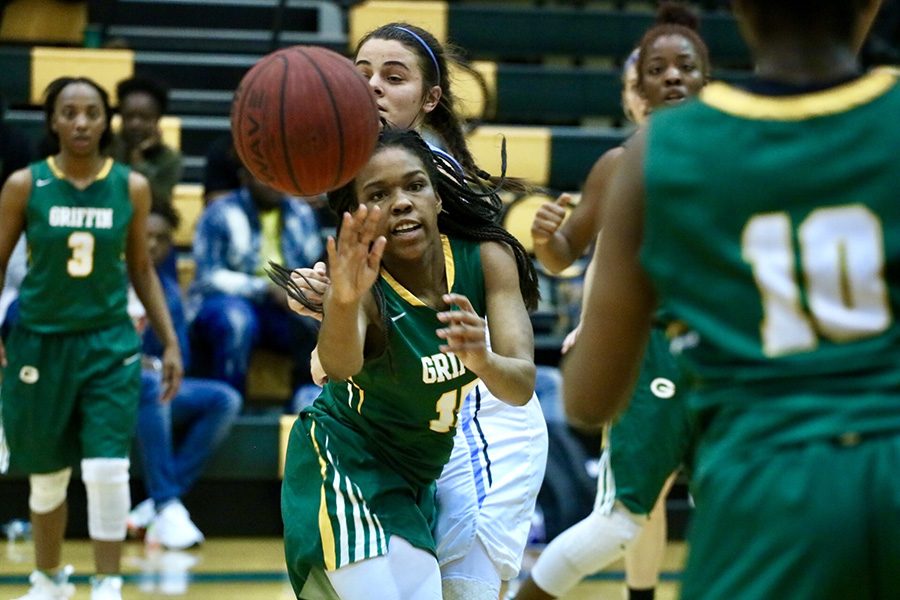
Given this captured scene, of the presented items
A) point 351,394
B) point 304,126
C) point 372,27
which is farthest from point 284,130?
point 372,27

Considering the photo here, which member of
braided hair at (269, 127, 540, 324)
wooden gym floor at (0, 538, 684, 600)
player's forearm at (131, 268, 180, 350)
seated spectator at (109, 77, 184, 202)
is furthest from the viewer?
seated spectator at (109, 77, 184, 202)

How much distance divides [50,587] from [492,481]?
2.36 m

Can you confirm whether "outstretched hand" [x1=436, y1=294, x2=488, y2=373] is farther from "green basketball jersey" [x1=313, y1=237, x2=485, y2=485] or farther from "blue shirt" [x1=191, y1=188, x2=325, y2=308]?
"blue shirt" [x1=191, y1=188, x2=325, y2=308]

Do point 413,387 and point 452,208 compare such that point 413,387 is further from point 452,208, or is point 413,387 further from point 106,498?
point 106,498

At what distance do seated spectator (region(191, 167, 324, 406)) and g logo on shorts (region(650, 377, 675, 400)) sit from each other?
8.76 feet

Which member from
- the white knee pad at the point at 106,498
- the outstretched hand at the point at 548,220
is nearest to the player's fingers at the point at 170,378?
the white knee pad at the point at 106,498

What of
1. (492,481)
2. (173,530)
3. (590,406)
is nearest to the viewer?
(590,406)

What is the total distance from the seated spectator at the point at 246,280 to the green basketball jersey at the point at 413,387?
357cm

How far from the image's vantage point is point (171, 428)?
662cm

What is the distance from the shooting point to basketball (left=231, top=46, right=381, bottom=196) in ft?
9.73

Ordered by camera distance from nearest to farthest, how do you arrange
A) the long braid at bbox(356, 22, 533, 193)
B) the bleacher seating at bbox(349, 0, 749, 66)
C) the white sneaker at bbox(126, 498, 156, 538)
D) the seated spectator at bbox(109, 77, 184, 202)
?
the long braid at bbox(356, 22, 533, 193) < the white sneaker at bbox(126, 498, 156, 538) < the seated spectator at bbox(109, 77, 184, 202) < the bleacher seating at bbox(349, 0, 749, 66)


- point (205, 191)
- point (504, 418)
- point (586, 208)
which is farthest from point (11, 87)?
point (504, 418)

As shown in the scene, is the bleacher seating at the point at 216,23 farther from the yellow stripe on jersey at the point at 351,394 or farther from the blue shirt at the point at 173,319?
the yellow stripe on jersey at the point at 351,394

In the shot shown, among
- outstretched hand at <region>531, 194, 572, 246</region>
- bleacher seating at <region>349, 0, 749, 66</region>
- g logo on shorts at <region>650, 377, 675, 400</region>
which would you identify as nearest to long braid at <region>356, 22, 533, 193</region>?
outstretched hand at <region>531, 194, 572, 246</region>
